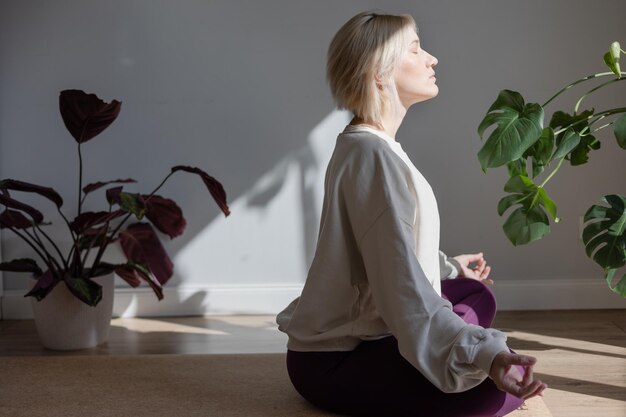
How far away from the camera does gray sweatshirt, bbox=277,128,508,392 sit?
2.17 metres

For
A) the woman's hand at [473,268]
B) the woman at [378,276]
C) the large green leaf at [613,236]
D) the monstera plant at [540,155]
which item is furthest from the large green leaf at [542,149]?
the woman at [378,276]

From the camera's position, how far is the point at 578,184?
13.5 ft

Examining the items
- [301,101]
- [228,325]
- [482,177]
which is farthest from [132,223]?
[482,177]

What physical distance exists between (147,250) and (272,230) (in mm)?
607

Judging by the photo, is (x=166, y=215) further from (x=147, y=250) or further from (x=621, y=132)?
(x=621, y=132)

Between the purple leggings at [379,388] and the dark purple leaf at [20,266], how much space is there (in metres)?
1.52

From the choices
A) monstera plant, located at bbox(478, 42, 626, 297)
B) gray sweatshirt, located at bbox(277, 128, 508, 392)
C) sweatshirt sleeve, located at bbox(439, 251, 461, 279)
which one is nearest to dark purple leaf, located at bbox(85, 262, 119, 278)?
gray sweatshirt, located at bbox(277, 128, 508, 392)

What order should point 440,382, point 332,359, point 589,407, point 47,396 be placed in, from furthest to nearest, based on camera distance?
1. point 47,396
2. point 589,407
3. point 332,359
4. point 440,382

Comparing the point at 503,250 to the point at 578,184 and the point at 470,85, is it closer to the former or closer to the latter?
the point at 578,184

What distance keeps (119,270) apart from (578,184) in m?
2.10

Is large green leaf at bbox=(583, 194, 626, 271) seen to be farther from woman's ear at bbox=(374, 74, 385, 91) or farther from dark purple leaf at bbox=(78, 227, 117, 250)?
dark purple leaf at bbox=(78, 227, 117, 250)

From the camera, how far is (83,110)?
3510 mm

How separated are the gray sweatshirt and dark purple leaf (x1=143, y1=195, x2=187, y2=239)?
132cm

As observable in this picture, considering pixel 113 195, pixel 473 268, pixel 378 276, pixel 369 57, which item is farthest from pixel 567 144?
pixel 113 195
